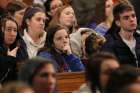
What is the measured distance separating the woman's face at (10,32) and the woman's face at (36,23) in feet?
1.12

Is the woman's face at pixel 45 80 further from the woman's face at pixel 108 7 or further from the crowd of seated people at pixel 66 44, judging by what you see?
the woman's face at pixel 108 7

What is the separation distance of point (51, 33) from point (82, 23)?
2308 mm

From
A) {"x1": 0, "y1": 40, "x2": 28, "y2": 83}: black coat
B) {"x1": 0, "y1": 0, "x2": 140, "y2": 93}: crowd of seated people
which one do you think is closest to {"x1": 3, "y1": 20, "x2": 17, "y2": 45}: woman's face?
{"x1": 0, "y1": 0, "x2": 140, "y2": 93}: crowd of seated people

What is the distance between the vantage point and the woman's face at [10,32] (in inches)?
214

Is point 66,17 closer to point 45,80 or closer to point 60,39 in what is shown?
point 60,39

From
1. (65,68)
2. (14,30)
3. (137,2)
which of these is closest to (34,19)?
(14,30)

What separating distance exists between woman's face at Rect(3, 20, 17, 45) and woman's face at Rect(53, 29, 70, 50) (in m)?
0.48

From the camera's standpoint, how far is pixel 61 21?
21.0ft

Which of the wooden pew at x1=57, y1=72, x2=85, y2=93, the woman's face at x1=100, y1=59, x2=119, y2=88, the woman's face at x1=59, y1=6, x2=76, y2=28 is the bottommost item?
the wooden pew at x1=57, y1=72, x2=85, y2=93

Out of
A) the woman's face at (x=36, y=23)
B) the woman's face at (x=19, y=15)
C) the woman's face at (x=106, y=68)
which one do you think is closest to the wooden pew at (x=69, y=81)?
the woman's face at (x=36, y=23)

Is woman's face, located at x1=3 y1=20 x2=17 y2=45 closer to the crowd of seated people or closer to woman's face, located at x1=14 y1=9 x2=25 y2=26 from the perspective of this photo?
the crowd of seated people

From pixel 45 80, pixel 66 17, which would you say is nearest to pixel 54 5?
pixel 66 17

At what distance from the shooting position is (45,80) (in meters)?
3.26

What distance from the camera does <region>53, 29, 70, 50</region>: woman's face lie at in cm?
516
